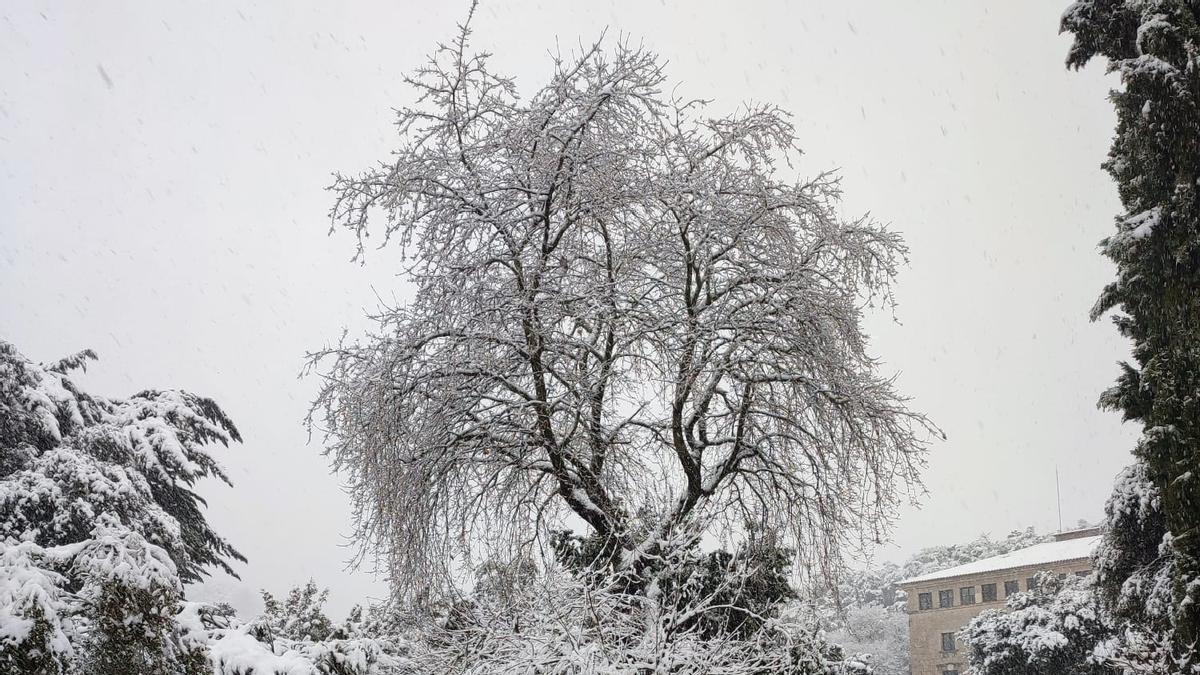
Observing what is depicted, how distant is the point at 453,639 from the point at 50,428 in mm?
9785

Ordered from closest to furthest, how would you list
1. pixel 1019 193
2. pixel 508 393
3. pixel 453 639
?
1. pixel 453 639
2. pixel 508 393
3. pixel 1019 193

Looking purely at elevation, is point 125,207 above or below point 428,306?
above

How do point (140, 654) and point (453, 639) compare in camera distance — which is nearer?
point (453, 639)

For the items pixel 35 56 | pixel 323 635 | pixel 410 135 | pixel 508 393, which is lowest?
pixel 323 635

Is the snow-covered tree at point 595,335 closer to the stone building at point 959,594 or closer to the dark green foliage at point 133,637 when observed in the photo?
the dark green foliage at point 133,637

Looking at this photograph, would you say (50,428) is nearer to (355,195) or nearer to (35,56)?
(355,195)

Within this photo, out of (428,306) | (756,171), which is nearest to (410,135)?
(428,306)

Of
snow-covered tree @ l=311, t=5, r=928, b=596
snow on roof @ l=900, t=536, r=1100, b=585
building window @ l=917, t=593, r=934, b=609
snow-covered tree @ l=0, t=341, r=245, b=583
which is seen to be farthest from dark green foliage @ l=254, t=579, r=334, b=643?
building window @ l=917, t=593, r=934, b=609

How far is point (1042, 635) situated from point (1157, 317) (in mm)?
16739

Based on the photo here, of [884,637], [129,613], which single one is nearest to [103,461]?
[129,613]

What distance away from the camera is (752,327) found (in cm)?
746

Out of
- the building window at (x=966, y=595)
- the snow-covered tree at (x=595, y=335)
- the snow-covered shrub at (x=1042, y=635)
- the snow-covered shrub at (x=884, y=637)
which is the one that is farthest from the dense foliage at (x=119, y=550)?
the snow-covered shrub at (x=884, y=637)

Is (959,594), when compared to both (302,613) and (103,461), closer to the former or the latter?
(302,613)

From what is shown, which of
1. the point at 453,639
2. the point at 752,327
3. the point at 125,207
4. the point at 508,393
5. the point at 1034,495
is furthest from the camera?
the point at 125,207
